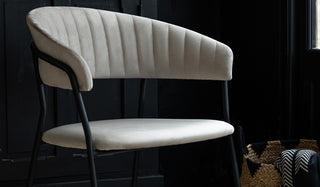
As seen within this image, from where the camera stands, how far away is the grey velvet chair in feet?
5.01

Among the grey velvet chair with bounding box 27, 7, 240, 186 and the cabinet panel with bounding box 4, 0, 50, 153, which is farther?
the cabinet panel with bounding box 4, 0, 50, 153

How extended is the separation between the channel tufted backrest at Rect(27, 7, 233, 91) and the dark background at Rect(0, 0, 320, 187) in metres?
0.28

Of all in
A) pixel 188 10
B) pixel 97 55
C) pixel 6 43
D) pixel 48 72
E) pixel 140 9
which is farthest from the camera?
pixel 188 10

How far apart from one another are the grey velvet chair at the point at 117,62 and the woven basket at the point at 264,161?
17 cm

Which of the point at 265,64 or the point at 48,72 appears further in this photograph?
the point at 265,64

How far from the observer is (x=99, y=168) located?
2365mm

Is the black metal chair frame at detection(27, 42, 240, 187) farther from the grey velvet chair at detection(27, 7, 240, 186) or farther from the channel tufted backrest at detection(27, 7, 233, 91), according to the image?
the channel tufted backrest at detection(27, 7, 233, 91)

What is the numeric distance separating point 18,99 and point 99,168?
18.9 inches

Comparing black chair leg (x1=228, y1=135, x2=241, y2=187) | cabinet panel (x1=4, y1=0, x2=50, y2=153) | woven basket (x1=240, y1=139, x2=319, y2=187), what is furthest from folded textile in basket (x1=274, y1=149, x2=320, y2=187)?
cabinet panel (x1=4, y1=0, x2=50, y2=153)

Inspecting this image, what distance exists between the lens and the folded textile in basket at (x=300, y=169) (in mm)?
1808

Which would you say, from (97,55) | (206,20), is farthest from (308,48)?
(97,55)

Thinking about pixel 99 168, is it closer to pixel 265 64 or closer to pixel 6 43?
pixel 6 43

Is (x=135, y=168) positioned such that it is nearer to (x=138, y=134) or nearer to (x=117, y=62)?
(x=117, y=62)

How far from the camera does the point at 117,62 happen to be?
206 centimetres
